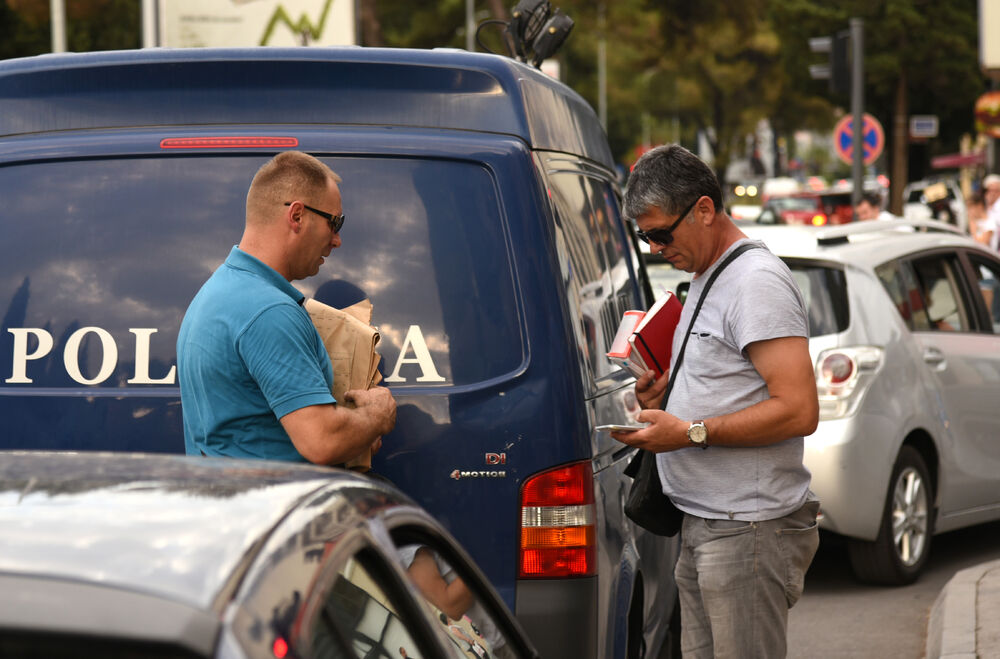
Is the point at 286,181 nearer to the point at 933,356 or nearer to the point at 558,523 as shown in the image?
the point at 558,523

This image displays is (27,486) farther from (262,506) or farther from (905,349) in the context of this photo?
(905,349)

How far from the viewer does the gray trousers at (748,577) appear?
3551mm

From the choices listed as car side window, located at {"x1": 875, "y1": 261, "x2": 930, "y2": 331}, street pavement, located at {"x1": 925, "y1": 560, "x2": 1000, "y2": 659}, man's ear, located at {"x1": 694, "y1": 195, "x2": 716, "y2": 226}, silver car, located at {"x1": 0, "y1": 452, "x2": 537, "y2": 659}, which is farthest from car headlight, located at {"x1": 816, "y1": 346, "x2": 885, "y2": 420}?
silver car, located at {"x1": 0, "y1": 452, "x2": 537, "y2": 659}

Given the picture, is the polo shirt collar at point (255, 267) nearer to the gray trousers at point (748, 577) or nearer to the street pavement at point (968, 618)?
the gray trousers at point (748, 577)

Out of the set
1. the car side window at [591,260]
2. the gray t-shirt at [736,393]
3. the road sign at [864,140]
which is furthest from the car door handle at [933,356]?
the road sign at [864,140]

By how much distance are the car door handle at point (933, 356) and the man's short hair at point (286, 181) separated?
16.1 ft

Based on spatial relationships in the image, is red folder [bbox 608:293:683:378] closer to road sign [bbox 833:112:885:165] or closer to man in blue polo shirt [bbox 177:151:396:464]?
man in blue polo shirt [bbox 177:151:396:464]

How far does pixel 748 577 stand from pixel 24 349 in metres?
1.94

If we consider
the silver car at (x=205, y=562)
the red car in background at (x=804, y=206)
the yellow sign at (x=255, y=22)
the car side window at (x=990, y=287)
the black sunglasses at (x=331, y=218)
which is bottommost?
the red car in background at (x=804, y=206)

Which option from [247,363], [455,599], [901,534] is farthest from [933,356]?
[455,599]

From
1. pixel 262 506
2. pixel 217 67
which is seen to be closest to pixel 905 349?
pixel 217 67

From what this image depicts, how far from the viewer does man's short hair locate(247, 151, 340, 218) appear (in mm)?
3293

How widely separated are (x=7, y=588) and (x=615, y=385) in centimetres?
290

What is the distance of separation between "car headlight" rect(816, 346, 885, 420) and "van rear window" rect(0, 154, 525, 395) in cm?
380
